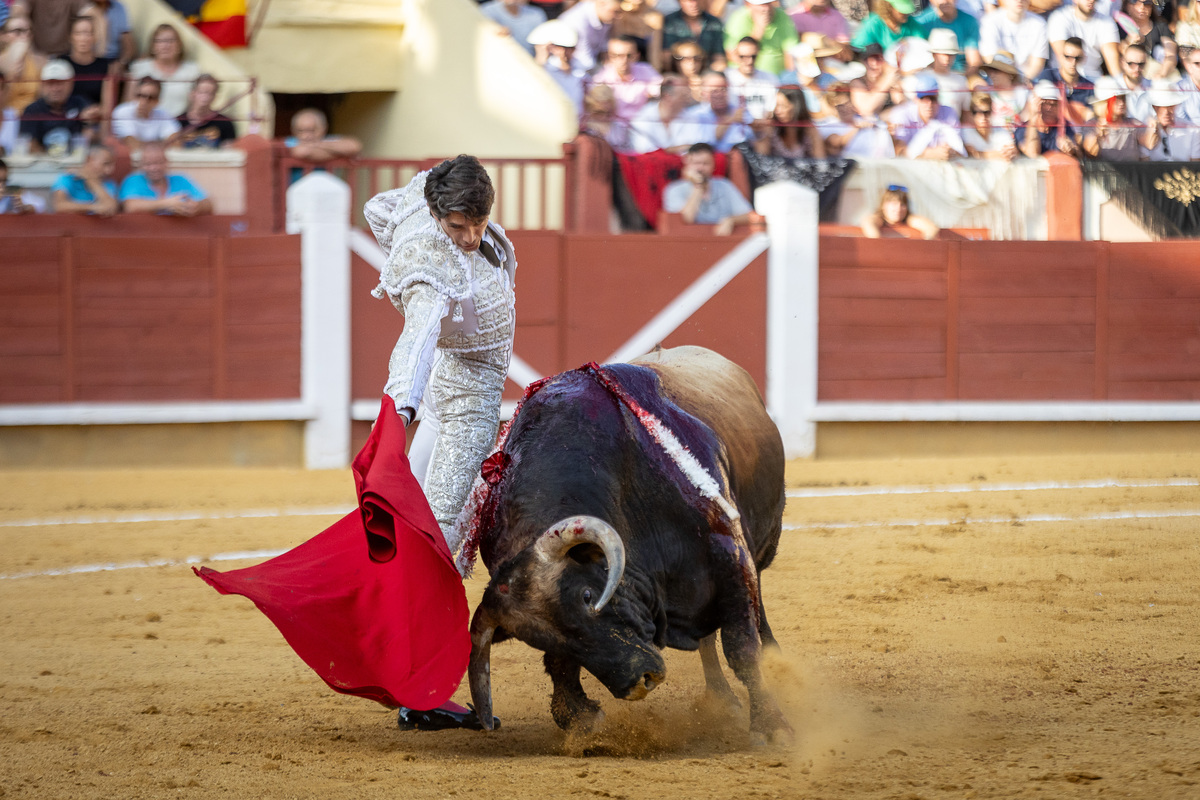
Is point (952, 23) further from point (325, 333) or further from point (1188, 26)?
point (325, 333)

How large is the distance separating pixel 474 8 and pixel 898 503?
15.6 ft

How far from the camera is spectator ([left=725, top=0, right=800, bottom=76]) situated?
8.98 m

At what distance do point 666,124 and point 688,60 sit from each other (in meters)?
0.82

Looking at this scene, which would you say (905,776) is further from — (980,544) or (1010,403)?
(1010,403)

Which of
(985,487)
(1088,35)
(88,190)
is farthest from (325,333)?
(1088,35)

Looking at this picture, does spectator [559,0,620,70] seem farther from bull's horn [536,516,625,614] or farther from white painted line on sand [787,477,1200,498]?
→ bull's horn [536,516,625,614]

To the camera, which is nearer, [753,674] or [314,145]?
[753,674]

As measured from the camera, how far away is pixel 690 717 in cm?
321

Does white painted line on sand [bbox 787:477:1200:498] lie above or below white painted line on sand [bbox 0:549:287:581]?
above

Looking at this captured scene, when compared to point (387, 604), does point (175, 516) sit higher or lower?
lower

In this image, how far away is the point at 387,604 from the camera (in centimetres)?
297

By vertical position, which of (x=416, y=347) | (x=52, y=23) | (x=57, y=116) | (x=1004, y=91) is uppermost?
(x=52, y=23)

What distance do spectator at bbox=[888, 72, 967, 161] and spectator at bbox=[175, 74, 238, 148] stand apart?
4.13 meters

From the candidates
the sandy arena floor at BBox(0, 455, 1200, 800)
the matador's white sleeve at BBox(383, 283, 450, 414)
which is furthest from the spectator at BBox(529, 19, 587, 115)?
the matador's white sleeve at BBox(383, 283, 450, 414)
